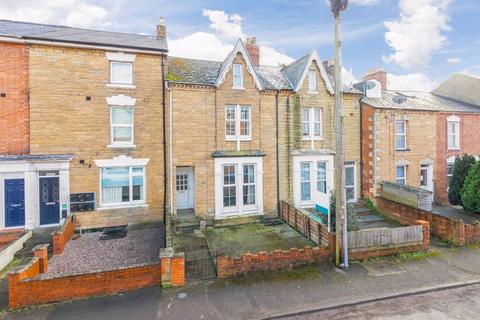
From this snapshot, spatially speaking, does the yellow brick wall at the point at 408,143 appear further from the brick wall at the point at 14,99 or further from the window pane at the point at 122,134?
the brick wall at the point at 14,99

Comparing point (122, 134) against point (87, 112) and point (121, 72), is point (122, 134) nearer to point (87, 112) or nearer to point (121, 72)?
point (87, 112)

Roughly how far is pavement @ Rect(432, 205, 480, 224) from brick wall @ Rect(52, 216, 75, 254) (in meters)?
19.7

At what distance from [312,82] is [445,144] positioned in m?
11.4

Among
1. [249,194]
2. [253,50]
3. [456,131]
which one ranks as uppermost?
[253,50]

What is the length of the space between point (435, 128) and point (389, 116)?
13.7 ft

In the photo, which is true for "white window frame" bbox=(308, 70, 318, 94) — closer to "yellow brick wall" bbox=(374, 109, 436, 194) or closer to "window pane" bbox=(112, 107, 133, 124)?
"yellow brick wall" bbox=(374, 109, 436, 194)

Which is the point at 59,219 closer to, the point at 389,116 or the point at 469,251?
the point at 469,251

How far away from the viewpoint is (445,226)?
11797 mm

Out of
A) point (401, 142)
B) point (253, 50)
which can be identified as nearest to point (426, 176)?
point (401, 142)

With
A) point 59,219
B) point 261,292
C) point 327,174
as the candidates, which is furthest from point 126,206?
point 327,174

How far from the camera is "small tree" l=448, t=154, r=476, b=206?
56.5 ft

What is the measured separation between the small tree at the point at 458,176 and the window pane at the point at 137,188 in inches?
800

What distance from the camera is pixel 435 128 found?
59.5 feet

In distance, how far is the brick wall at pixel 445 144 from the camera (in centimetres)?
1848
